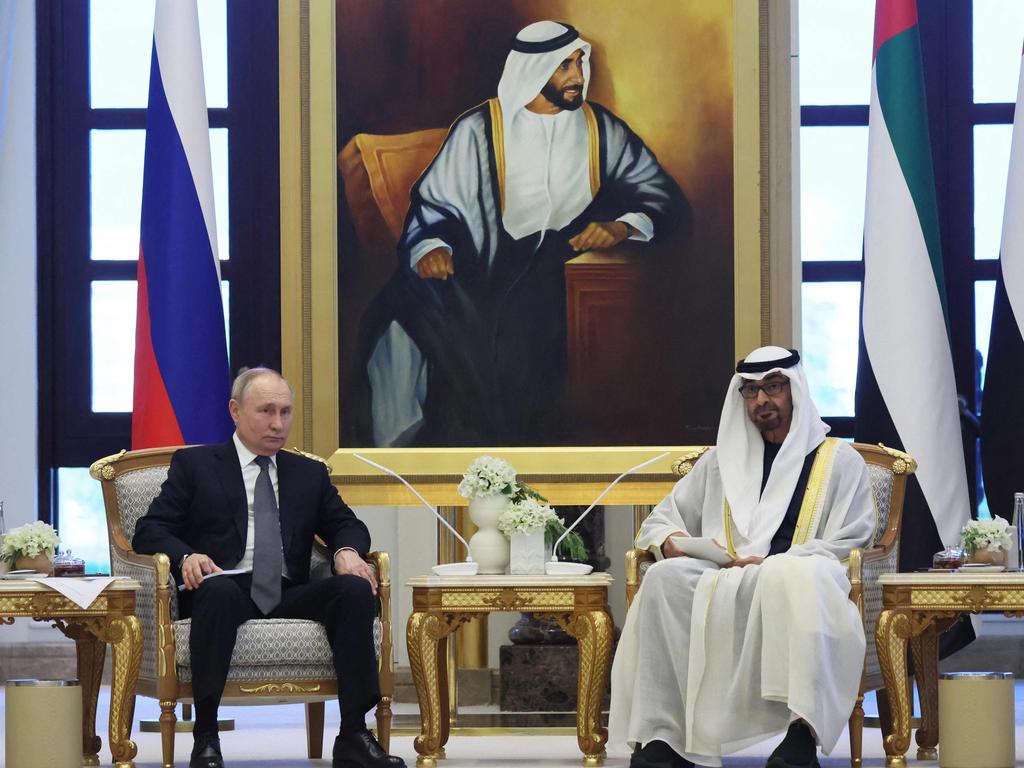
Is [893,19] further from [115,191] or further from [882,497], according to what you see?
[115,191]

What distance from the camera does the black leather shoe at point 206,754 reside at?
4.93 meters

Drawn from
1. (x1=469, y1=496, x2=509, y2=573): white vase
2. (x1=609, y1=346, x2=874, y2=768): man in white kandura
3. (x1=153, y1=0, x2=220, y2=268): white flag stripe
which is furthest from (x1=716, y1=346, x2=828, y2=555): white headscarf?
(x1=153, y1=0, x2=220, y2=268): white flag stripe

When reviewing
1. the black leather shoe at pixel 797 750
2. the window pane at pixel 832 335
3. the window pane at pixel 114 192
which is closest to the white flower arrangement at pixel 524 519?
the black leather shoe at pixel 797 750

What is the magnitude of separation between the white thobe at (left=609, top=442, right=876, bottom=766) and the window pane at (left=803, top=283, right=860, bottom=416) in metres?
3.36

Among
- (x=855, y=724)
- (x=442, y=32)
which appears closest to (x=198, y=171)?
(x=442, y=32)

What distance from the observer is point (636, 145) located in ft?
23.8

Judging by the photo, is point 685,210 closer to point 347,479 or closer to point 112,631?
point 347,479

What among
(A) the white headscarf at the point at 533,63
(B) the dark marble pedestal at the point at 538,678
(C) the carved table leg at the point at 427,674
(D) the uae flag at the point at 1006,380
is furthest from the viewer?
(A) the white headscarf at the point at 533,63

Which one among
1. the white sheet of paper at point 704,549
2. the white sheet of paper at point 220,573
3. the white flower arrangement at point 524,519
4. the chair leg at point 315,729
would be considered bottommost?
the chair leg at point 315,729

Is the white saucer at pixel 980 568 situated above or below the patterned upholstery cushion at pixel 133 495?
below

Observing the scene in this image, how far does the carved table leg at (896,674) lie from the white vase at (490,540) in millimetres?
1293

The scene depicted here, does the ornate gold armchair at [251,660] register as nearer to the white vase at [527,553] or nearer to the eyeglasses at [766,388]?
the white vase at [527,553]

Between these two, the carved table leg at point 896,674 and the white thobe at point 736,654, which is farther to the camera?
the carved table leg at point 896,674

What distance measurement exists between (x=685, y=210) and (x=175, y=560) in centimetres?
302
